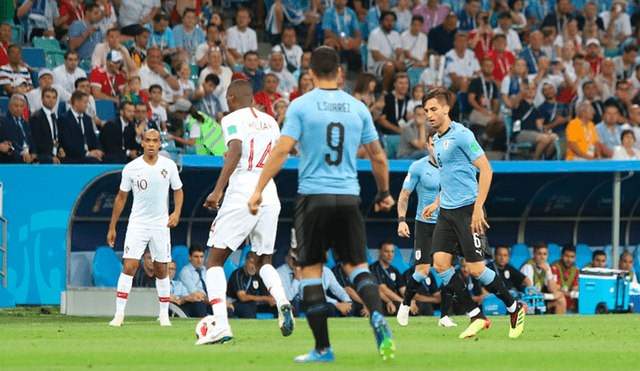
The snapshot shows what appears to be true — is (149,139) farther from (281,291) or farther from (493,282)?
(493,282)

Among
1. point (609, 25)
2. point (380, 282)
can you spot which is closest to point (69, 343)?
point (380, 282)

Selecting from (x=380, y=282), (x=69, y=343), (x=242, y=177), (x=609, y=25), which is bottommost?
(x=380, y=282)

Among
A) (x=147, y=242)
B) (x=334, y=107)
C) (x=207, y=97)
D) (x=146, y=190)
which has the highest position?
(x=334, y=107)

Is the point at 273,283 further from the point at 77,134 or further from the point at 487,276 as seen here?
the point at 77,134

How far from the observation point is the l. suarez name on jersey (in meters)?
6.87

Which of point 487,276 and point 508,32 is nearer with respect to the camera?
point 487,276

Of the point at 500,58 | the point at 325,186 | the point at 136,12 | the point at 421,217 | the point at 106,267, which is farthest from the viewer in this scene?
the point at 500,58

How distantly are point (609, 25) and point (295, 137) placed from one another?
1809cm

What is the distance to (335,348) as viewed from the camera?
8094 mm

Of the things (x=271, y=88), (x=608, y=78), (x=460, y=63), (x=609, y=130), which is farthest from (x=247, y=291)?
(x=608, y=78)

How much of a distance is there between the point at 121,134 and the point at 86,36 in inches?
126

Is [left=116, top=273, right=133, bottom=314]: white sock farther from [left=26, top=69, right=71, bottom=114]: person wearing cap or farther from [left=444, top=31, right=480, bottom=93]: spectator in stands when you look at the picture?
[left=444, top=31, right=480, bottom=93]: spectator in stands

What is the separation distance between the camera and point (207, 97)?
657 inches

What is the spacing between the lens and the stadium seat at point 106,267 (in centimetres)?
1494
